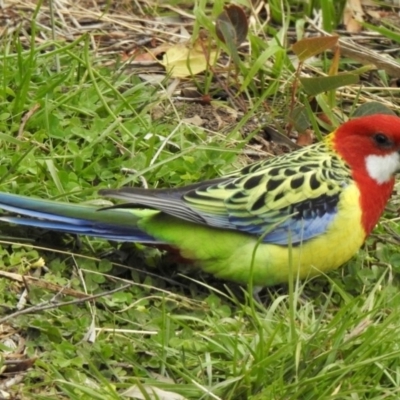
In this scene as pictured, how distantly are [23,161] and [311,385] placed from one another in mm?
1685

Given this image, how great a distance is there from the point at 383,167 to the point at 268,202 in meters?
0.52

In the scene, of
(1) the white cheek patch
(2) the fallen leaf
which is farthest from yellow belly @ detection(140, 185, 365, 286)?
(2) the fallen leaf

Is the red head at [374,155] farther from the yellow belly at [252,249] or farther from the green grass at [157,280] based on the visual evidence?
the green grass at [157,280]

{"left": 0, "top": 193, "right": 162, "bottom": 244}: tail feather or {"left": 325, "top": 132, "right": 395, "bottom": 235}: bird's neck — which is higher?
{"left": 325, "top": 132, "right": 395, "bottom": 235}: bird's neck

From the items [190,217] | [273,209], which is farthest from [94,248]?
[273,209]

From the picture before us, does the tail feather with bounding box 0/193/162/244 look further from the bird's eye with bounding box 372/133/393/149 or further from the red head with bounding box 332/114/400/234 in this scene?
the bird's eye with bounding box 372/133/393/149

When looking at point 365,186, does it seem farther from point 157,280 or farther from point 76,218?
point 76,218

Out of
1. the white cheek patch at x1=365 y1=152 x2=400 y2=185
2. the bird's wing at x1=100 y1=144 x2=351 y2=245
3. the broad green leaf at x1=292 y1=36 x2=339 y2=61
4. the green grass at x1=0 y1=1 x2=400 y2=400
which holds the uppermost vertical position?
the broad green leaf at x1=292 y1=36 x2=339 y2=61

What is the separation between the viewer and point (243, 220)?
13.5 feet

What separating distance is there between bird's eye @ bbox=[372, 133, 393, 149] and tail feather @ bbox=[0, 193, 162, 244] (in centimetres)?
99

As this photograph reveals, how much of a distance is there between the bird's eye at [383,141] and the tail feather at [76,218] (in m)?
0.99

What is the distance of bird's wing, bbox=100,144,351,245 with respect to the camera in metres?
4.11

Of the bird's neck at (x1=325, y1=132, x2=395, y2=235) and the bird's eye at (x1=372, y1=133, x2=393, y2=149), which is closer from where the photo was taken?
the bird's neck at (x1=325, y1=132, x2=395, y2=235)

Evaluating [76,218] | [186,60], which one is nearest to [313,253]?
[76,218]
